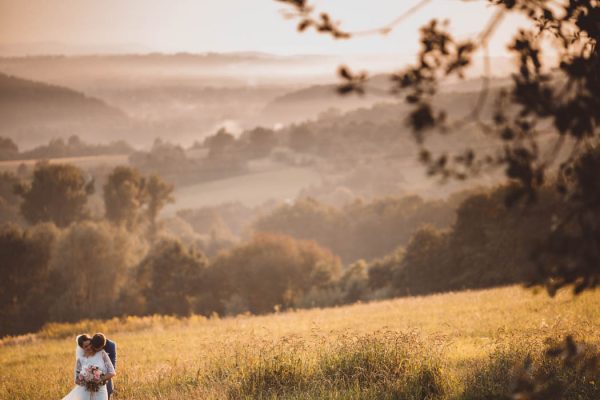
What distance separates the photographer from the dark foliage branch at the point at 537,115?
4742 millimetres

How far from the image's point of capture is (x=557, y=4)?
5715mm

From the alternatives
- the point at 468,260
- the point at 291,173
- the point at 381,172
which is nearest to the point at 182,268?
the point at 468,260

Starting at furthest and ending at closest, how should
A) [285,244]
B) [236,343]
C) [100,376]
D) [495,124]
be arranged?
[285,244]
[236,343]
[100,376]
[495,124]

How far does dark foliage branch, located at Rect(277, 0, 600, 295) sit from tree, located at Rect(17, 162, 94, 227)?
287 feet

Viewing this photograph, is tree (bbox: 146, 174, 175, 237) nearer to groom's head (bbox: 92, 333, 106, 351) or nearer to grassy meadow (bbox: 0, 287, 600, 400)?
grassy meadow (bbox: 0, 287, 600, 400)

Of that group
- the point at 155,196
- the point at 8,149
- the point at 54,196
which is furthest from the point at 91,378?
the point at 8,149

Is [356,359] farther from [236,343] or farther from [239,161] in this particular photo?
[239,161]

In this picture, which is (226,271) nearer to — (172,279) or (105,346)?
→ (172,279)

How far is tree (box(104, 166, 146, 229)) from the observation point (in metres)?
91.1

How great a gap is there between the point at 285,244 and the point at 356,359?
202 ft

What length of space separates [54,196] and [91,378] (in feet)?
280

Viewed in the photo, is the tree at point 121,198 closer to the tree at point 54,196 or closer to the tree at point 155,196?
the tree at point 155,196

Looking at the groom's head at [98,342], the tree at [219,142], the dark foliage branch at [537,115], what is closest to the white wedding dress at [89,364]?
the groom's head at [98,342]

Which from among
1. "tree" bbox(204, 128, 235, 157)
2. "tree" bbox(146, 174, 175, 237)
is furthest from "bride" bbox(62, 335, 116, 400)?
"tree" bbox(204, 128, 235, 157)
